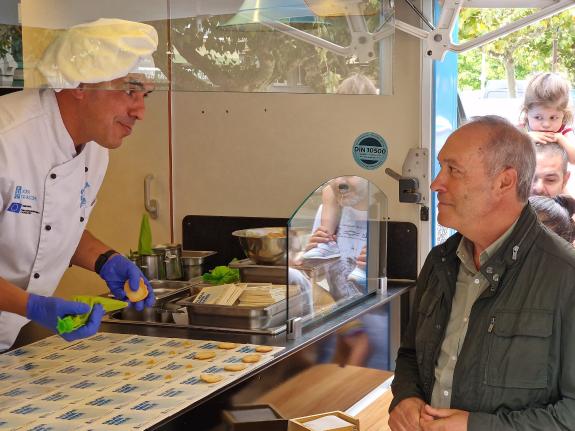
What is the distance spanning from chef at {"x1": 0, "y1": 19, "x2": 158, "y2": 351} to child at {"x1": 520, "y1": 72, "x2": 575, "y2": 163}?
6.18 feet

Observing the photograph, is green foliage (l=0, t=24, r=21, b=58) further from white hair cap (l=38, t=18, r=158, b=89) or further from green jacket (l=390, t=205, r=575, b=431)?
green jacket (l=390, t=205, r=575, b=431)

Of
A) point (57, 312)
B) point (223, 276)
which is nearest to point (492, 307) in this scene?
point (57, 312)

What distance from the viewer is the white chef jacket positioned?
2.54 meters

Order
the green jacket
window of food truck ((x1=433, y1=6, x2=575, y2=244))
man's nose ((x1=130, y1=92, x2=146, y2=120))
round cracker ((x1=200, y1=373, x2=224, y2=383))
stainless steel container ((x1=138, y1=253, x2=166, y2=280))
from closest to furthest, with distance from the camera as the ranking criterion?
the green jacket < round cracker ((x1=200, y1=373, x2=224, y2=383)) < man's nose ((x1=130, y1=92, x2=146, y2=120)) < stainless steel container ((x1=138, y1=253, x2=166, y2=280)) < window of food truck ((x1=433, y1=6, x2=575, y2=244))

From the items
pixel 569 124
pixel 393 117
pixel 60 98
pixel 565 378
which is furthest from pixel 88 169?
pixel 569 124

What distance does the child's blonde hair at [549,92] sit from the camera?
3.64 m

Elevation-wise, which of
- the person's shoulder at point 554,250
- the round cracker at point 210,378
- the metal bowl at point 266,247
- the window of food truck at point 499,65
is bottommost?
the round cracker at point 210,378

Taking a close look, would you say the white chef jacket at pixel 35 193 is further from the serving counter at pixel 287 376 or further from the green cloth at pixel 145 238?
the green cloth at pixel 145 238

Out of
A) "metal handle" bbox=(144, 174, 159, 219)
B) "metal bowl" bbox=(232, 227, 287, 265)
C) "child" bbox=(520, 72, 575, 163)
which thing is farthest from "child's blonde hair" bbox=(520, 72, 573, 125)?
"metal handle" bbox=(144, 174, 159, 219)

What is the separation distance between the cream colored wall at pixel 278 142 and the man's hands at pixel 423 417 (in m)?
1.63

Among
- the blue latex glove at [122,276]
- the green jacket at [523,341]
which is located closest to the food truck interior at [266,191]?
the blue latex glove at [122,276]

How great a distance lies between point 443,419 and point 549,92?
2071 mm

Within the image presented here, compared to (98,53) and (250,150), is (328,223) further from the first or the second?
(98,53)

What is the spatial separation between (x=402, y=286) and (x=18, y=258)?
1677mm
